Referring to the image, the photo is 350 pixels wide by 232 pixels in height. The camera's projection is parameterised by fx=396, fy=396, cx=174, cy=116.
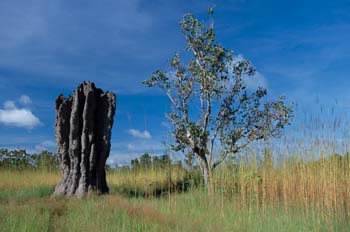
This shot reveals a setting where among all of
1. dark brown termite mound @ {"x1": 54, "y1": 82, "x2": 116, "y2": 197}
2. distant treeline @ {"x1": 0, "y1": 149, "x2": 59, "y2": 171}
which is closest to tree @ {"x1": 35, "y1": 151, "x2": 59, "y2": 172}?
distant treeline @ {"x1": 0, "y1": 149, "x2": 59, "y2": 171}

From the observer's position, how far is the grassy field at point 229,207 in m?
5.42

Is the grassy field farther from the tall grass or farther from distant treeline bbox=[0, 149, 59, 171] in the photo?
distant treeline bbox=[0, 149, 59, 171]

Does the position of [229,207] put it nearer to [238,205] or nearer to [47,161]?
[238,205]

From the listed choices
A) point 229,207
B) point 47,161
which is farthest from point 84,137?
point 47,161

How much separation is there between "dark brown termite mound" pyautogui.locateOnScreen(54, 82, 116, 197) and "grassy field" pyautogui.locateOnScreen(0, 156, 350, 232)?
0.66 m

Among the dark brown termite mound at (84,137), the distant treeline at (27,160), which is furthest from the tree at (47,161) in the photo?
the dark brown termite mound at (84,137)

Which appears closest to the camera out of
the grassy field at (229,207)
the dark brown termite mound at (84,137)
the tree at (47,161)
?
the grassy field at (229,207)

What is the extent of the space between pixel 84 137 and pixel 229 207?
355 cm

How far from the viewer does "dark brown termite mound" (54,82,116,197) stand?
8641mm

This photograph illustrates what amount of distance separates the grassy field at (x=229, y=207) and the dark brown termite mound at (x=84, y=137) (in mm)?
665

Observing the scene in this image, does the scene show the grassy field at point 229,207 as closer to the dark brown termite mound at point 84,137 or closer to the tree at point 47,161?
the dark brown termite mound at point 84,137

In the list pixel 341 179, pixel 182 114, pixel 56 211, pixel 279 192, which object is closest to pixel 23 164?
pixel 182 114

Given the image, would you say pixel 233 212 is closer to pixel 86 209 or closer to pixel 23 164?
pixel 86 209

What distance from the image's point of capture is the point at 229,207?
7.09 meters
